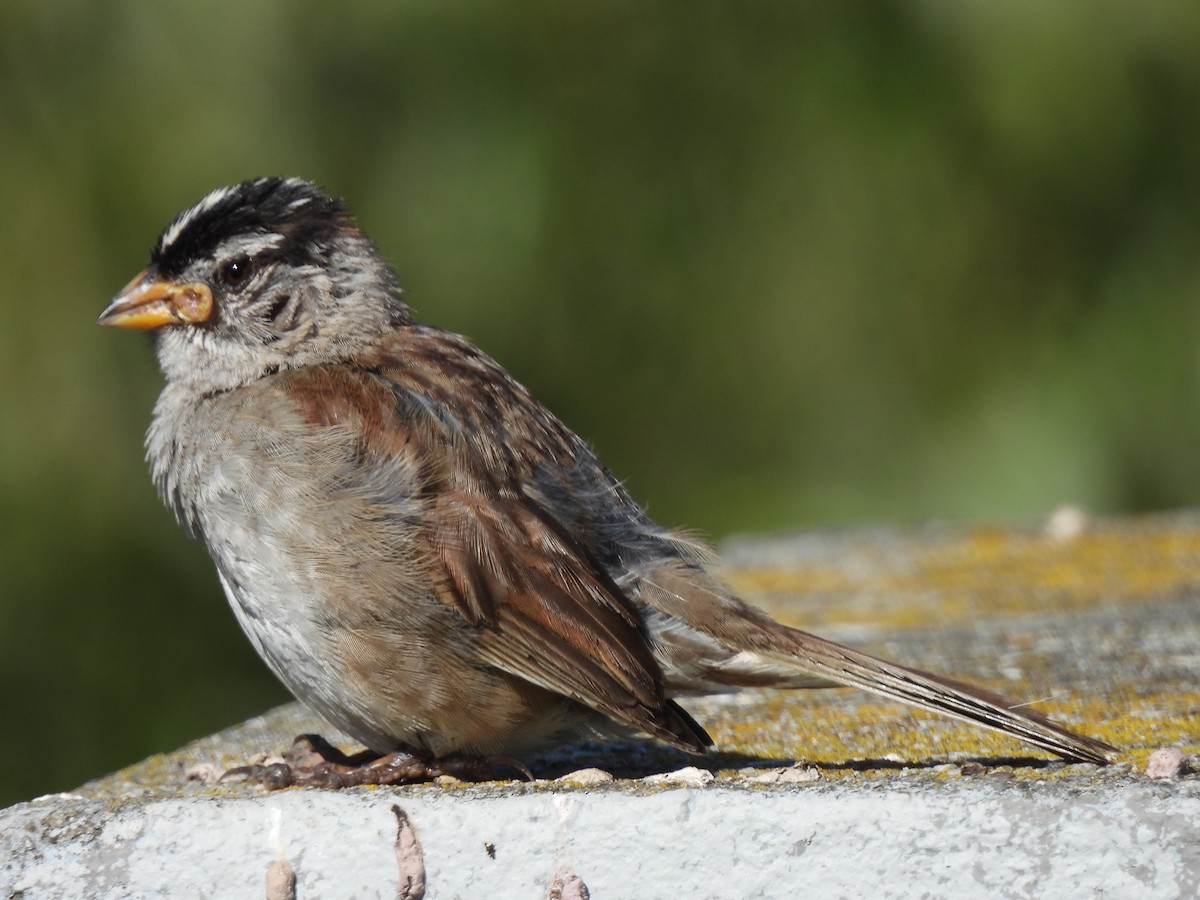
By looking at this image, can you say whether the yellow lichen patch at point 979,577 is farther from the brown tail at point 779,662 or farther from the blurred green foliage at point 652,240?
the brown tail at point 779,662

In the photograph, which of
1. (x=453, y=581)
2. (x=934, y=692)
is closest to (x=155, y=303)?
(x=453, y=581)

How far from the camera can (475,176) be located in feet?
17.5

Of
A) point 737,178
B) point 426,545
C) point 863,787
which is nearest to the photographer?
point 863,787

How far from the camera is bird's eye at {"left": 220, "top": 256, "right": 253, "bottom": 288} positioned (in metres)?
3.44

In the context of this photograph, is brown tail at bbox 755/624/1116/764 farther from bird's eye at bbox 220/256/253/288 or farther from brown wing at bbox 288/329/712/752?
bird's eye at bbox 220/256/253/288

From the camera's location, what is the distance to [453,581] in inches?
108

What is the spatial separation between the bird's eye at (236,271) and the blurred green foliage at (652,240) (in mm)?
1884

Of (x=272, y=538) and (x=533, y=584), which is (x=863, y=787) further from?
(x=272, y=538)

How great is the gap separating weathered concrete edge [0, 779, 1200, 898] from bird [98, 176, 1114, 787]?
470 millimetres

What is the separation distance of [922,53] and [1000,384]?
44.3 inches

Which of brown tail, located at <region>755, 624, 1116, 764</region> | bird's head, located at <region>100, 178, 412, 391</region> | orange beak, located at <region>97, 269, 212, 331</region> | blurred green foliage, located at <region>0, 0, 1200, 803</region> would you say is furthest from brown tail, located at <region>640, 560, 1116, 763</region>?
blurred green foliage, located at <region>0, 0, 1200, 803</region>

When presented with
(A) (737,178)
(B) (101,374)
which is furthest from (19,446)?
(A) (737,178)

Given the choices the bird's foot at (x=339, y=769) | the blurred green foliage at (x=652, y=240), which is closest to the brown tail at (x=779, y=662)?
the bird's foot at (x=339, y=769)

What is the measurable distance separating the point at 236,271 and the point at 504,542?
1.05 meters
